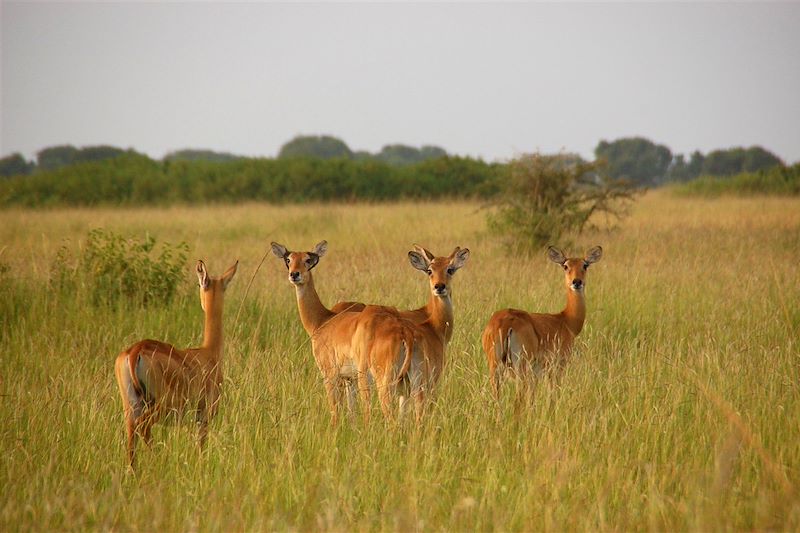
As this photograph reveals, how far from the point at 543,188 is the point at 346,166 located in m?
17.3

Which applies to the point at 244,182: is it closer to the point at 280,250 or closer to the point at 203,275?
the point at 280,250

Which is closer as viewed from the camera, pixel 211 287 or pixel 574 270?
pixel 211 287

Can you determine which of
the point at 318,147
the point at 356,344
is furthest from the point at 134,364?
the point at 318,147

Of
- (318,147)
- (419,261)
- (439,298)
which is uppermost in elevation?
(318,147)

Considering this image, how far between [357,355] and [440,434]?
678 millimetres

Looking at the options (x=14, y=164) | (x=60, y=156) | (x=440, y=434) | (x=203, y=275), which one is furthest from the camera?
(x=60, y=156)

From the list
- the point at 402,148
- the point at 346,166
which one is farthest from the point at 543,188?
the point at 402,148

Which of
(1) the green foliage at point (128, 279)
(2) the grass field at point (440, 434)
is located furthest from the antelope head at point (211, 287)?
(1) the green foliage at point (128, 279)

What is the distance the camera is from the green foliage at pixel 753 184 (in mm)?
26906

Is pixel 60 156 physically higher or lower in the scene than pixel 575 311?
higher

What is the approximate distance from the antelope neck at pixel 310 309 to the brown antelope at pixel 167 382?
42.3 inches

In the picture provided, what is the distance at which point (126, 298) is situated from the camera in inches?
326

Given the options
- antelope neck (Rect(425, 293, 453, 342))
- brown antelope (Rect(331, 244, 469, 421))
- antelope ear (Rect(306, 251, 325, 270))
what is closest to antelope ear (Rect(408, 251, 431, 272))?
brown antelope (Rect(331, 244, 469, 421))

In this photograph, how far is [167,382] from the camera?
15.3 feet
